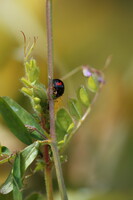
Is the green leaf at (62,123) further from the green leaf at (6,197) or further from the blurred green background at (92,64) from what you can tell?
the blurred green background at (92,64)

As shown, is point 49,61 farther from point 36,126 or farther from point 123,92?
point 123,92

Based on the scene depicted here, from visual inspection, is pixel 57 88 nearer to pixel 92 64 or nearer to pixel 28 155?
pixel 28 155

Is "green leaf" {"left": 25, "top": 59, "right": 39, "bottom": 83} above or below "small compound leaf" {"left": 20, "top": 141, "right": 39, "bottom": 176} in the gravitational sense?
above

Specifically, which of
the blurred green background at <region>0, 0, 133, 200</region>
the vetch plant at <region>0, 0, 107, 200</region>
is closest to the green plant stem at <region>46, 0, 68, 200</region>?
the vetch plant at <region>0, 0, 107, 200</region>

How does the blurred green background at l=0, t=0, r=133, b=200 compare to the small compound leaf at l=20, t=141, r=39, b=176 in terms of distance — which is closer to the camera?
the small compound leaf at l=20, t=141, r=39, b=176

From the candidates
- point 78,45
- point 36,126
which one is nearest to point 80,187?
point 78,45

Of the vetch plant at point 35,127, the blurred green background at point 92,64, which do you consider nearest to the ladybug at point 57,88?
the vetch plant at point 35,127

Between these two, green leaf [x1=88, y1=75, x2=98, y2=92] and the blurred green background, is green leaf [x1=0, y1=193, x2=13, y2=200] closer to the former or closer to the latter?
green leaf [x1=88, y1=75, x2=98, y2=92]
